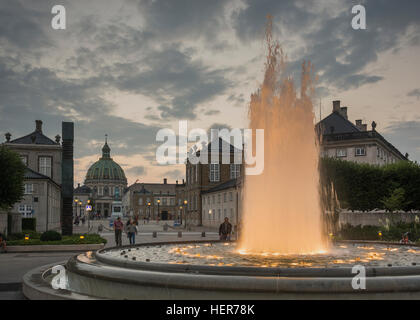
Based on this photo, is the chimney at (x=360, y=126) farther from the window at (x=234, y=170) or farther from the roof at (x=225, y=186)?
the roof at (x=225, y=186)

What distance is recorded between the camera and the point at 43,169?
66812 millimetres

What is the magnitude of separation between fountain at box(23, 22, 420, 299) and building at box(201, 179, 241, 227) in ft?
124

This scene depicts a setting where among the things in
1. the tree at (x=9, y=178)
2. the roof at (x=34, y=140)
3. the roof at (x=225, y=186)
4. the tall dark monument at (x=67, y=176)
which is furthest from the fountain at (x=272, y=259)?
the roof at (x=34, y=140)

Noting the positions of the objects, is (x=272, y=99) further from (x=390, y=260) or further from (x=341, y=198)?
(x=341, y=198)

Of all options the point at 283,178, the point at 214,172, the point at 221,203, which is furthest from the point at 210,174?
the point at 283,178

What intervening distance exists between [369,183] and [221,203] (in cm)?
2859

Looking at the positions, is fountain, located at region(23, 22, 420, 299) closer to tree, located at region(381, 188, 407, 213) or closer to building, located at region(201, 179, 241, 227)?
tree, located at region(381, 188, 407, 213)

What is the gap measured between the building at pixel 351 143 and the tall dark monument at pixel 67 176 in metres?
40.4

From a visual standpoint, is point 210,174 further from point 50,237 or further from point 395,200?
point 50,237

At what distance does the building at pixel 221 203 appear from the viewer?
59222 mm

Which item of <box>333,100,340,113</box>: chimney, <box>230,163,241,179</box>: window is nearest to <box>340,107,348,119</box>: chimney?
<box>333,100,340,113</box>: chimney
